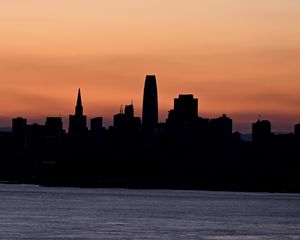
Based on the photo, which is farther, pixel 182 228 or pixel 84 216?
pixel 84 216

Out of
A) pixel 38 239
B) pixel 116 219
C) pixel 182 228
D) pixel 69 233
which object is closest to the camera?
pixel 38 239

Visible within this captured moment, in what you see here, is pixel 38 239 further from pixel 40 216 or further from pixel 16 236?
pixel 40 216

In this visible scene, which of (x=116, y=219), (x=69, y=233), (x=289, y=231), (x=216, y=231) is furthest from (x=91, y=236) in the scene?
(x=116, y=219)

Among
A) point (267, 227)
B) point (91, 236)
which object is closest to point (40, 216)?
point (267, 227)

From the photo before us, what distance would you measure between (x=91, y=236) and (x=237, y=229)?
2404 centimetres

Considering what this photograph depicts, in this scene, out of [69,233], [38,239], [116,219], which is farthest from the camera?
[116,219]

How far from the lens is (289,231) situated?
16075 centimetres

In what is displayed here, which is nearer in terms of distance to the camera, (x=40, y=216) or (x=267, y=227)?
(x=267, y=227)

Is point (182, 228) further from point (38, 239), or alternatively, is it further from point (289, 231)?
point (38, 239)

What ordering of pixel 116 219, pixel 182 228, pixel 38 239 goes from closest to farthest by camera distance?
pixel 38 239 → pixel 182 228 → pixel 116 219

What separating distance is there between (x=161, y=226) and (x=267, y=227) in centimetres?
1333

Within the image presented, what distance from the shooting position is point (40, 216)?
626 feet

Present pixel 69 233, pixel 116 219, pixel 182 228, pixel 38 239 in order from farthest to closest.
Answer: pixel 116 219 → pixel 182 228 → pixel 69 233 → pixel 38 239

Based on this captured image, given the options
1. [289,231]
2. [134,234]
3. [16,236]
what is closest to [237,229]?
[289,231]
